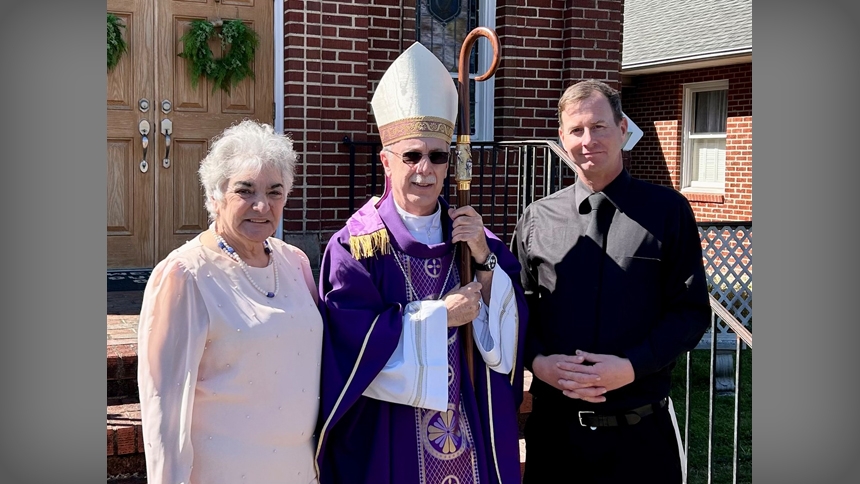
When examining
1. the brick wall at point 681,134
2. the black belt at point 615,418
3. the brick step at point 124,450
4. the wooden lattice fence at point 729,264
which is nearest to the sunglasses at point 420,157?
the black belt at point 615,418

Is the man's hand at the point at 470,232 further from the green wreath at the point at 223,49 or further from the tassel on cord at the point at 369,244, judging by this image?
the green wreath at the point at 223,49

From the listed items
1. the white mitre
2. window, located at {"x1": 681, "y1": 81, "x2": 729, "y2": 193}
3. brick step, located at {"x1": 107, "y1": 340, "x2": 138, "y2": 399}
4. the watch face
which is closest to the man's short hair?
the white mitre

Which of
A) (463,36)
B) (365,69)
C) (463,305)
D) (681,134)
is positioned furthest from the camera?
(681,134)

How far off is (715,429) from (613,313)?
13.9ft

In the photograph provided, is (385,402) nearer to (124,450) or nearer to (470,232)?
(470,232)

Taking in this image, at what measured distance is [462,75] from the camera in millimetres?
3170

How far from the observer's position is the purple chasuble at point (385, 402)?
9.10 ft

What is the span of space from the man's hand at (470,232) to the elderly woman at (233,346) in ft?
1.85

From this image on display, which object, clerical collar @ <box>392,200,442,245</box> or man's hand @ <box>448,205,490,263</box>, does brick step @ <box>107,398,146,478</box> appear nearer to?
clerical collar @ <box>392,200,442,245</box>

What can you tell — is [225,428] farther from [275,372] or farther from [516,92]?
[516,92]

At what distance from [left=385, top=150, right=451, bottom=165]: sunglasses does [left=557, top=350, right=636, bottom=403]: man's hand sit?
823 millimetres

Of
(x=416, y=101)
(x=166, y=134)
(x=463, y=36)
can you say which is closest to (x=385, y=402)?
(x=416, y=101)

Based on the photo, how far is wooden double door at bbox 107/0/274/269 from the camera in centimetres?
618

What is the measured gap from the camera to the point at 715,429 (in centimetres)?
670
